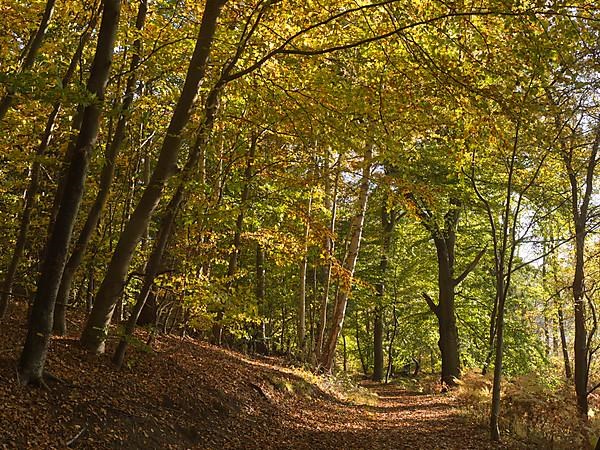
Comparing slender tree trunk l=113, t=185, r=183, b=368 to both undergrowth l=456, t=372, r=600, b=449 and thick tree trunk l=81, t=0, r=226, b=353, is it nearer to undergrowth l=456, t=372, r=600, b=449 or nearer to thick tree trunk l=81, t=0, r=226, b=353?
thick tree trunk l=81, t=0, r=226, b=353

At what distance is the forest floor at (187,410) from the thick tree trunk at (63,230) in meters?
0.35

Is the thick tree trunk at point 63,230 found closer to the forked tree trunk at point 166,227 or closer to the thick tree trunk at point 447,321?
the forked tree trunk at point 166,227

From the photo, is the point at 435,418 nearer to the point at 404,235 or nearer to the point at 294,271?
the point at 294,271

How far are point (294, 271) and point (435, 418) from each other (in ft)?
36.6

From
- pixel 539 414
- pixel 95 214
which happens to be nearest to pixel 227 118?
pixel 95 214

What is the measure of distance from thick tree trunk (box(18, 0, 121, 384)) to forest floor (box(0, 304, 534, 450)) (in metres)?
0.35

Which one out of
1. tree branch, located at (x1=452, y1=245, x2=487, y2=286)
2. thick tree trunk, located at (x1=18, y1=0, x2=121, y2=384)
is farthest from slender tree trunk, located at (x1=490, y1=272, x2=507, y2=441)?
tree branch, located at (x1=452, y1=245, x2=487, y2=286)

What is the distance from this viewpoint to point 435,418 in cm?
Answer: 1143

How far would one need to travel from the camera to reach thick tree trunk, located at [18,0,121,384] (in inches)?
206

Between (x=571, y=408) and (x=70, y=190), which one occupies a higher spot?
(x=70, y=190)

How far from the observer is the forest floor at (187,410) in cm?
515

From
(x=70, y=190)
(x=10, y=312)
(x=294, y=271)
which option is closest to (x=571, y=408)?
(x=70, y=190)

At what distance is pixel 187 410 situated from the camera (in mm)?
7188

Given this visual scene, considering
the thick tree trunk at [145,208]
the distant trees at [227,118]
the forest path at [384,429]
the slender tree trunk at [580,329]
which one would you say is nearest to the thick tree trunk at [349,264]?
the distant trees at [227,118]
